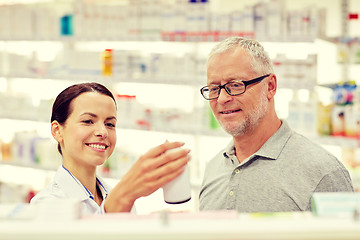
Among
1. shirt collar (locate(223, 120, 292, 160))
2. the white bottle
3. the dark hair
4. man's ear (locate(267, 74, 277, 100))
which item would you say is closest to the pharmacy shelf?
man's ear (locate(267, 74, 277, 100))

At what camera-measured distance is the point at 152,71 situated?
13.1ft

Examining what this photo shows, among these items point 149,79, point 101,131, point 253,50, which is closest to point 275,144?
point 253,50

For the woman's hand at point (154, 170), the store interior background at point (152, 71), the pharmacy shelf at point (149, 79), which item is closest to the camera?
the woman's hand at point (154, 170)

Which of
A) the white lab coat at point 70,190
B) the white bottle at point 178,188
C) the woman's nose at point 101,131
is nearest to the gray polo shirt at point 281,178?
the white lab coat at point 70,190

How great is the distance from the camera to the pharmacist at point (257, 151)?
1.62m

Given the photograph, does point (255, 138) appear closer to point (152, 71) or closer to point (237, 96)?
point (237, 96)

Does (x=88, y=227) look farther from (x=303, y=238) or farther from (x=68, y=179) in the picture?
(x=68, y=179)

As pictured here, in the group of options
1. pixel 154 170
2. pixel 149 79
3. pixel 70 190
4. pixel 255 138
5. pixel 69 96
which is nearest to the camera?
pixel 154 170

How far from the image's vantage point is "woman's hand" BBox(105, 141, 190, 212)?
3.25ft

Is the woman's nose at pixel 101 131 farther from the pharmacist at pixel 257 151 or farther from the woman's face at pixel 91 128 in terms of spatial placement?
the pharmacist at pixel 257 151

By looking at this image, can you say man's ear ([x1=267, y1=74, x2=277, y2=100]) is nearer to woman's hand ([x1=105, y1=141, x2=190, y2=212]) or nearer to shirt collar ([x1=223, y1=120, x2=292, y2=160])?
shirt collar ([x1=223, y1=120, x2=292, y2=160])

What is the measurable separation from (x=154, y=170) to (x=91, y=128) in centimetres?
71

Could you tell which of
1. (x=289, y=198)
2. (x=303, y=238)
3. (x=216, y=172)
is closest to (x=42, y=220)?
(x=303, y=238)

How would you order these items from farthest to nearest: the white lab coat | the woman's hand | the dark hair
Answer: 1. the dark hair
2. the white lab coat
3. the woman's hand
